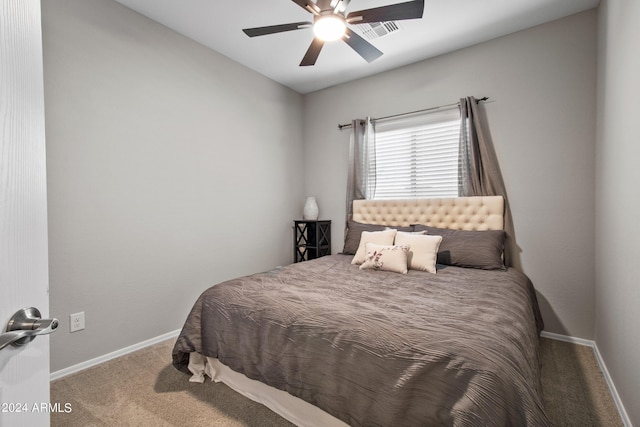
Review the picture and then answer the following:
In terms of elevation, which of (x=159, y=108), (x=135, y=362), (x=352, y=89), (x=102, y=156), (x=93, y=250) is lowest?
(x=135, y=362)

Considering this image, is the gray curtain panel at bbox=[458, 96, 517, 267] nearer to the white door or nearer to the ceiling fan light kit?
the ceiling fan light kit

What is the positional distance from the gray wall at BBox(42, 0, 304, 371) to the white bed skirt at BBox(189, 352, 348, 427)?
2.85 ft

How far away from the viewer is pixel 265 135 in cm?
374

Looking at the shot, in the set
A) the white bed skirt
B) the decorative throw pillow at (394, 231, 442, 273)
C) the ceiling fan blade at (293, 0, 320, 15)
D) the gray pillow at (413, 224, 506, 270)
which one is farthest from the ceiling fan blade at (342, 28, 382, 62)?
the white bed skirt

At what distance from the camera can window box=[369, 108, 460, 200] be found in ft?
10.5

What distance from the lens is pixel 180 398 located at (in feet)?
6.07

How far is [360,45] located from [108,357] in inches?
122

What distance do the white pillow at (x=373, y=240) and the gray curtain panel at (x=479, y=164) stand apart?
2.98 feet

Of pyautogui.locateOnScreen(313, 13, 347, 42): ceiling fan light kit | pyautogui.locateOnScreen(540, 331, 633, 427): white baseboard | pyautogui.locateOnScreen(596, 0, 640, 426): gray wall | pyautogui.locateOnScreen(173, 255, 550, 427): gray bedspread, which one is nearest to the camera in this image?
pyautogui.locateOnScreen(173, 255, 550, 427): gray bedspread

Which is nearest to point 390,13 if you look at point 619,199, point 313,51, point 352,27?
point 313,51

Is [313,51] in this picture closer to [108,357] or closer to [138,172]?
[138,172]

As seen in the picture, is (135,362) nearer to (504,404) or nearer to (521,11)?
(504,404)

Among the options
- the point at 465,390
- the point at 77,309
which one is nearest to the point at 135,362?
the point at 77,309

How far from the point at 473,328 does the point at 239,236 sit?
2639mm
